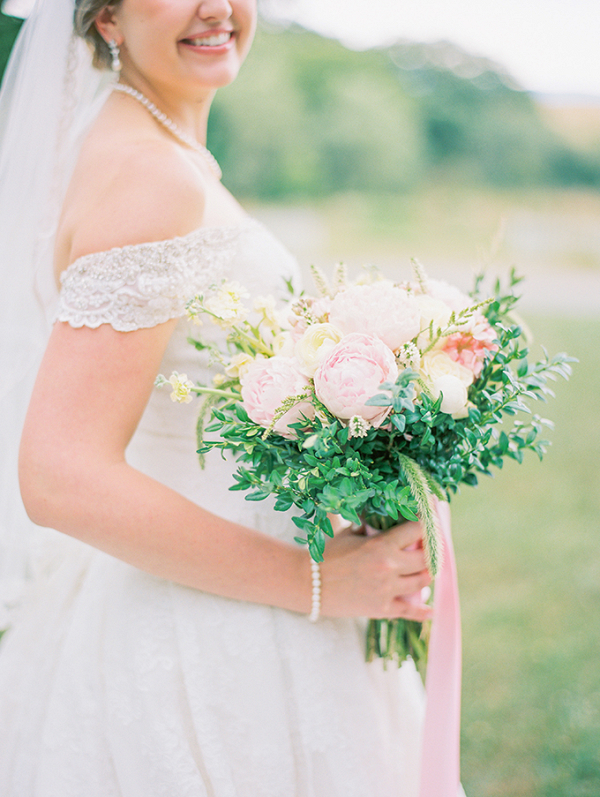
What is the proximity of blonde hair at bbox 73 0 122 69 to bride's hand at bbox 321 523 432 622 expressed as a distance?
134cm

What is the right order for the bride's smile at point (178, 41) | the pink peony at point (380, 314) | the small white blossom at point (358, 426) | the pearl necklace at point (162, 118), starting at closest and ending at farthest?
the small white blossom at point (358, 426), the pink peony at point (380, 314), the bride's smile at point (178, 41), the pearl necklace at point (162, 118)

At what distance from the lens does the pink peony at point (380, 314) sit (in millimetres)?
1246

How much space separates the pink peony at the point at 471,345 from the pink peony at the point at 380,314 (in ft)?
0.35

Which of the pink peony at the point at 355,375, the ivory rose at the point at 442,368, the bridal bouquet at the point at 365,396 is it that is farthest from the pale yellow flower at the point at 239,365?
the ivory rose at the point at 442,368

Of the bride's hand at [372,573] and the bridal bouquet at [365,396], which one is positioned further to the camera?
the bride's hand at [372,573]

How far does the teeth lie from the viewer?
157 cm

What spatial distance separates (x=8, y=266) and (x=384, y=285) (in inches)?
39.7

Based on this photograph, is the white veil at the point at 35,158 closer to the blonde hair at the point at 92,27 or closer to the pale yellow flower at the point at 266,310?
the blonde hair at the point at 92,27

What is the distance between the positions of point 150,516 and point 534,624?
10.4 feet

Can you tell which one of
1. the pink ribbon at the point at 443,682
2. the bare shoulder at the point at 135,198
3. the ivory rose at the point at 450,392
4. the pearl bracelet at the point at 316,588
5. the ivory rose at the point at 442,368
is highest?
the bare shoulder at the point at 135,198

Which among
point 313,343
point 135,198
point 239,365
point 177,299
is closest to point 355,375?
point 313,343

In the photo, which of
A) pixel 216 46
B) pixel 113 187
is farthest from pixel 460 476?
pixel 216 46

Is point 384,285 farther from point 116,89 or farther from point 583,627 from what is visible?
point 583,627

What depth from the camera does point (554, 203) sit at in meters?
21.6
